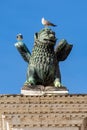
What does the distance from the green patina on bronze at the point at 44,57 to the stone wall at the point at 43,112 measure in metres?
1.01

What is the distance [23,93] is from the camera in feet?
68.3

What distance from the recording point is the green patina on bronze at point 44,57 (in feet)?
70.9

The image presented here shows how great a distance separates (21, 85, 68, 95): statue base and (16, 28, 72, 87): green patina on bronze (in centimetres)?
21

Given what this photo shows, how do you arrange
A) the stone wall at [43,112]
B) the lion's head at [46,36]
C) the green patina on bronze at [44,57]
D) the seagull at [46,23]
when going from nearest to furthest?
the stone wall at [43,112] < the green patina on bronze at [44,57] < the lion's head at [46,36] < the seagull at [46,23]

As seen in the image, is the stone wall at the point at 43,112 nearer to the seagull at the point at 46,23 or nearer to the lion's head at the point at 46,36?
the lion's head at the point at 46,36

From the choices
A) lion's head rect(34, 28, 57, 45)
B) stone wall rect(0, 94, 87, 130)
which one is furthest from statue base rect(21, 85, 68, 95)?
lion's head rect(34, 28, 57, 45)

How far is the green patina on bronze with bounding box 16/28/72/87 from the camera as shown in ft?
70.9

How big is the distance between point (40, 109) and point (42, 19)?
11.5 feet

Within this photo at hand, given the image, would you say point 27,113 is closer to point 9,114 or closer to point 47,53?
point 9,114

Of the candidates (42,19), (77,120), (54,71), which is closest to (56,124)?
(77,120)

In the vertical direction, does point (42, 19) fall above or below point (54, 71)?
above

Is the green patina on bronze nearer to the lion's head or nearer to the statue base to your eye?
the lion's head

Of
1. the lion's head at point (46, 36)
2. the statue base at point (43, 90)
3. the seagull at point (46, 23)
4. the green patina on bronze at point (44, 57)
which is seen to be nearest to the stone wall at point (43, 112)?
the statue base at point (43, 90)

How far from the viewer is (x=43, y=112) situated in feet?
66.5
